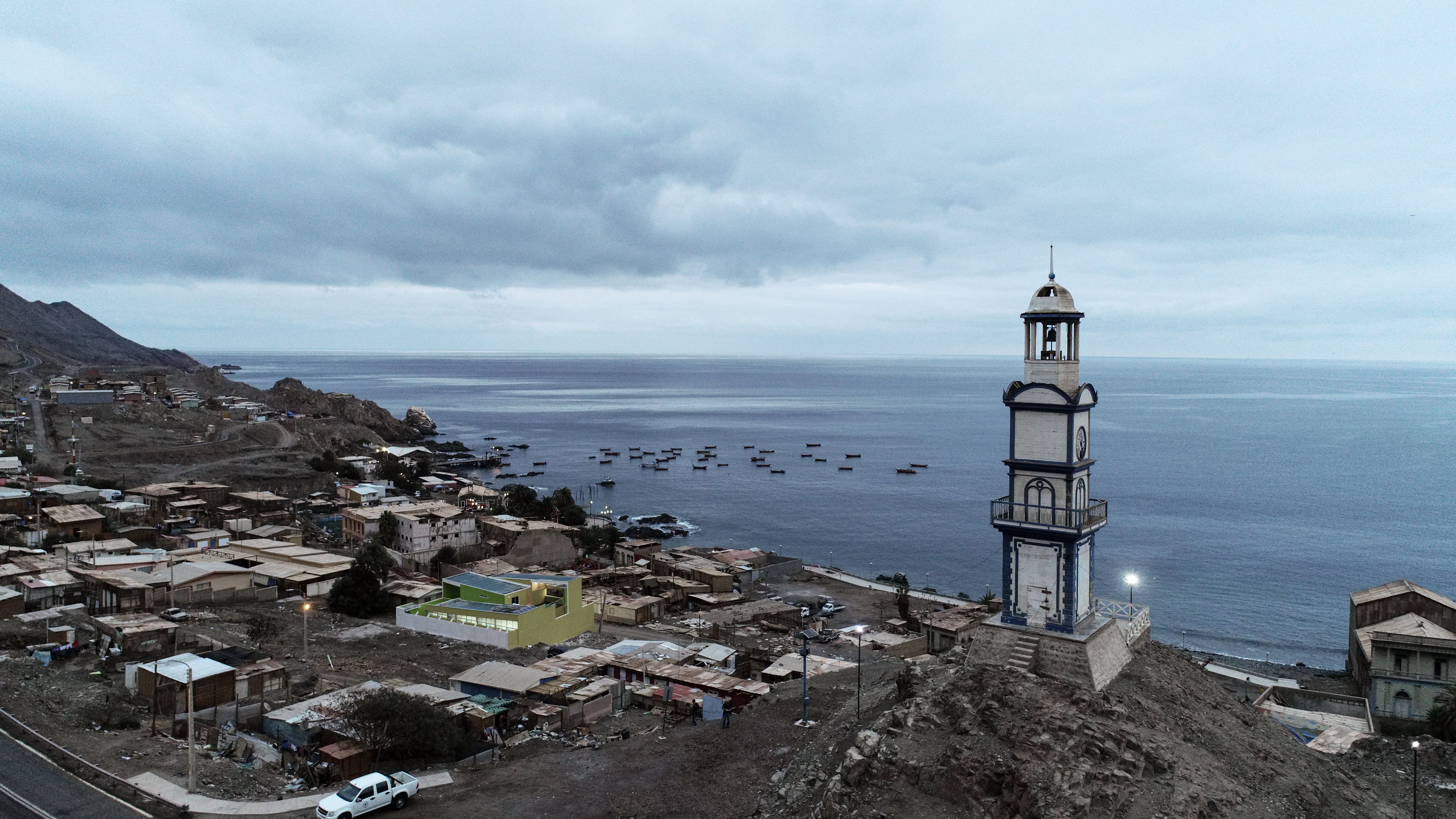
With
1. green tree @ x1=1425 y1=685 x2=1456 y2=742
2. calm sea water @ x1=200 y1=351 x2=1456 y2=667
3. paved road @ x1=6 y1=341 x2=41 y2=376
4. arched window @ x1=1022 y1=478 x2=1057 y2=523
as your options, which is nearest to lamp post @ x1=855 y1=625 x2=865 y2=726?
arched window @ x1=1022 y1=478 x2=1057 y2=523

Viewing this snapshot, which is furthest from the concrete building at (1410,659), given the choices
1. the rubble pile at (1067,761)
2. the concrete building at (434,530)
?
the concrete building at (434,530)

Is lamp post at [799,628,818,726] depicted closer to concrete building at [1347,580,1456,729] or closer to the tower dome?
the tower dome

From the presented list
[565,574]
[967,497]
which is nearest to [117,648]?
[565,574]

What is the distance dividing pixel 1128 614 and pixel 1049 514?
3884mm

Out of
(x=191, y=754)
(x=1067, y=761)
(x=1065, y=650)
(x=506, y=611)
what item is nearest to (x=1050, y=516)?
(x=1065, y=650)

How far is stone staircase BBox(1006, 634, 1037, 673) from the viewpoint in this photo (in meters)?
17.7

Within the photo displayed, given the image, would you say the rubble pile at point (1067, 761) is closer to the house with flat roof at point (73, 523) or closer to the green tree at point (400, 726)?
the green tree at point (400, 726)

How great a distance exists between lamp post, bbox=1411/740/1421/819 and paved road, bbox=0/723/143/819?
87.6 feet

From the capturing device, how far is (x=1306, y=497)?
9394cm

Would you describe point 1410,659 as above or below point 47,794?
below

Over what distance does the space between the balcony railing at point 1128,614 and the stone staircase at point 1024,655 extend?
8.22 ft

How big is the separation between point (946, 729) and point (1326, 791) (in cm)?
814

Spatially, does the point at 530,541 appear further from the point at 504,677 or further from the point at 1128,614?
the point at 1128,614

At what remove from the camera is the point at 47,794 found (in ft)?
60.2
